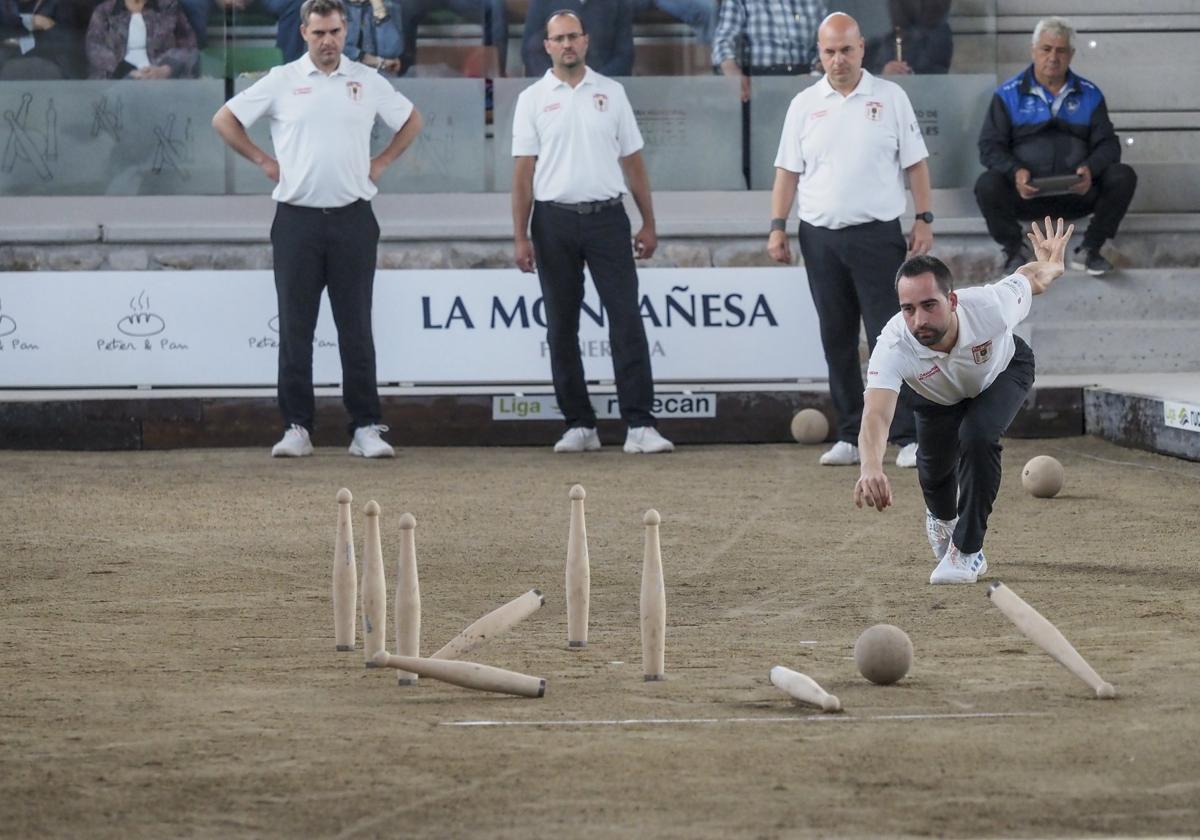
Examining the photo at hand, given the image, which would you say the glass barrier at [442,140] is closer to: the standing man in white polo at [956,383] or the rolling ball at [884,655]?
the standing man in white polo at [956,383]

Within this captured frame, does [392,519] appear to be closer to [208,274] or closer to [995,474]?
[995,474]

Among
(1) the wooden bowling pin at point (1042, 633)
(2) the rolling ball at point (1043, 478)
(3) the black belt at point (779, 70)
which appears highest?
(3) the black belt at point (779, 70)

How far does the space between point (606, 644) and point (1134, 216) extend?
9881 millimetres

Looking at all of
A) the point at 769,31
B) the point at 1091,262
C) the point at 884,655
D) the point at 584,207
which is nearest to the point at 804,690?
the point at 884,655

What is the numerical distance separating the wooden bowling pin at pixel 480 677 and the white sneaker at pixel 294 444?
6.69m

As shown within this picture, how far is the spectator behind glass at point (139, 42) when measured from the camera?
14047 mm

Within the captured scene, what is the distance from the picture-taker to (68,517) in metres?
9.28

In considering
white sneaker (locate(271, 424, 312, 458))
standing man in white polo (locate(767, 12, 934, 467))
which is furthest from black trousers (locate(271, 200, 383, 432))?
standing man in white polo (locate(767, 12, 934, 467))

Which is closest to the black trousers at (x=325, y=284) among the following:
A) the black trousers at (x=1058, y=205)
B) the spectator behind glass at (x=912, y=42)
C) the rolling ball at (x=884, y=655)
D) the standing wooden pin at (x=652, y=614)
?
the black trousers at (x=1058, y=205)

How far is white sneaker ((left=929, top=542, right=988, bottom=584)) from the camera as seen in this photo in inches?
279

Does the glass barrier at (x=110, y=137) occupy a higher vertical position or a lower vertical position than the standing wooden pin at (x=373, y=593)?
higher

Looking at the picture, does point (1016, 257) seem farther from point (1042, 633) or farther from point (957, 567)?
point (1042, 633)

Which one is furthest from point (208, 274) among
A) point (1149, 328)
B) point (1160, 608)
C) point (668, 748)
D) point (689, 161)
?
point (668, 748)

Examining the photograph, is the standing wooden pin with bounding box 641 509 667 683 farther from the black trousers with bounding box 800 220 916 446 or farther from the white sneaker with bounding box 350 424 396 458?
the white sneaker with bounding box 350 424 396 458
